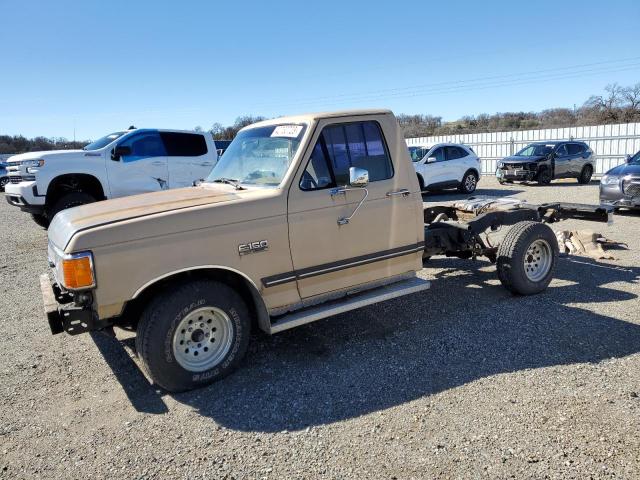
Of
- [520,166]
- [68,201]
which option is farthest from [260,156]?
[520,166]

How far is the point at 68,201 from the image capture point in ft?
33.7

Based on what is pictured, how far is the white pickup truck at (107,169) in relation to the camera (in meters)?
10.1

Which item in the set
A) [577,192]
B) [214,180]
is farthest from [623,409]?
[577,192]

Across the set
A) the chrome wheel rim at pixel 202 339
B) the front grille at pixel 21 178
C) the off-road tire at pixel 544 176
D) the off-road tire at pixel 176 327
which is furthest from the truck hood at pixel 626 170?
the front grille at pixel 21 178

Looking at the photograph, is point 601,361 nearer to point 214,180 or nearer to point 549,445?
point 549,445

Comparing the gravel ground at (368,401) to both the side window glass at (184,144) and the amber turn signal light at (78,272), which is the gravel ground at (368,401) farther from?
the side window glass at (184,144)

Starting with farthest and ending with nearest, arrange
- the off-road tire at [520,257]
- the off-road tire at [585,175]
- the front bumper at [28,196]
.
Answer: the off-road tire at [585,175], the front bumper at [28,196], the off-road tire at [520,257]

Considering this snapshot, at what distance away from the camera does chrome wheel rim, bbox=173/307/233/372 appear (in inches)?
151

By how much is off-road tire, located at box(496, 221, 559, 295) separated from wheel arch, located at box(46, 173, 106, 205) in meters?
8.63

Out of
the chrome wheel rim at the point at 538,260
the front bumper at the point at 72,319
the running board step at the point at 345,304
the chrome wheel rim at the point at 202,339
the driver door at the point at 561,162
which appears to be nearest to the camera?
the front bumper at the point at 72,319

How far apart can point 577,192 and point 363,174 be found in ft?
51.5

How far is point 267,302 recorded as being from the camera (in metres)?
4.09

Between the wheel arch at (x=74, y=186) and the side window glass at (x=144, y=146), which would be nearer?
the wheel arch at (x=74, y=186)

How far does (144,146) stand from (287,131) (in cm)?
780
